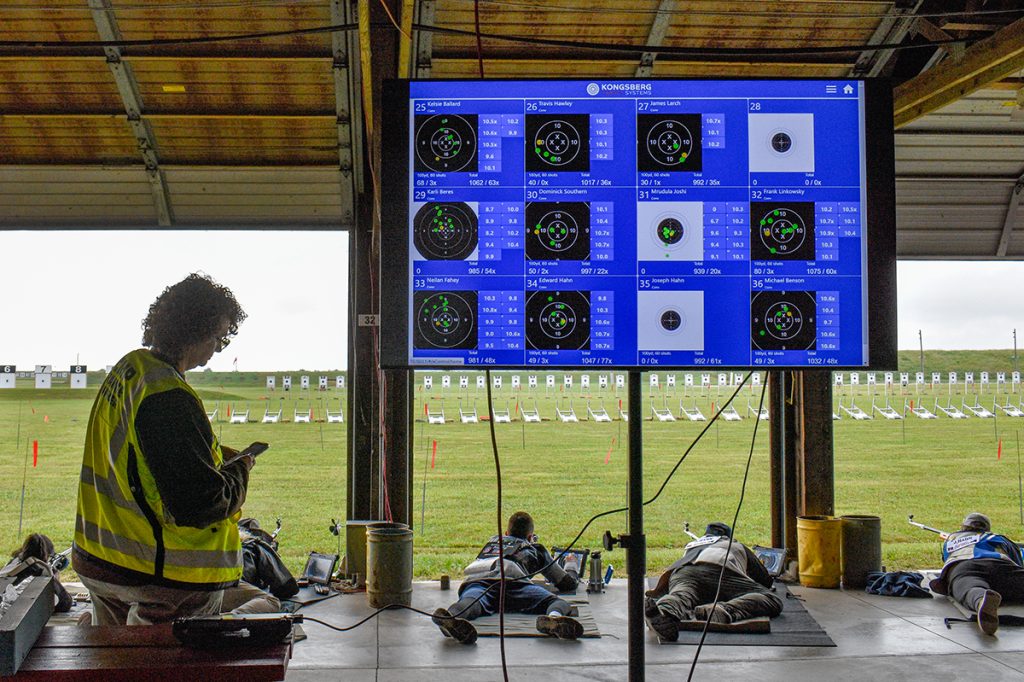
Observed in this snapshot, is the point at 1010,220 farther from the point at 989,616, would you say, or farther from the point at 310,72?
the point at 310,72

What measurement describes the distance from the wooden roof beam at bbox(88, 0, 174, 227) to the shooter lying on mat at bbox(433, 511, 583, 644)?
384 centimetres

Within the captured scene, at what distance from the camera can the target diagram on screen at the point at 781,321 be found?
2438mm

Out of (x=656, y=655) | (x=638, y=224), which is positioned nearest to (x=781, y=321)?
(x=638, y=224)

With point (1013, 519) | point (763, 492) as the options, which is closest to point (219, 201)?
point (1013, 519)

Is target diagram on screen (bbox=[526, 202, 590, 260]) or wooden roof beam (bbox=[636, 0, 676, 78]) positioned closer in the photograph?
target diagram on screen (bbox=[526, 202, 590, 260])

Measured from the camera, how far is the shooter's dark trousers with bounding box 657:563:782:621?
572cm

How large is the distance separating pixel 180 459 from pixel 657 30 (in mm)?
5093

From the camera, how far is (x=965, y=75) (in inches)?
240

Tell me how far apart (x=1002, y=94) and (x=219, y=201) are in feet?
20.9

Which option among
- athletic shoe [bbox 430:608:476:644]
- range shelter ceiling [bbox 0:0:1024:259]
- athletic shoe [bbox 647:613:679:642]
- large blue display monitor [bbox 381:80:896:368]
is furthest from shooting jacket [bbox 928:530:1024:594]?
large blue display monitor [bbox 381:80:896:368]

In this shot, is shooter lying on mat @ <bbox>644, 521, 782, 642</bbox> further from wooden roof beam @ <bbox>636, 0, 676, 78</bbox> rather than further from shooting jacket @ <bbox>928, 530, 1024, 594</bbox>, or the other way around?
wooden roof beam @ <bbox>636, 0, 676, 78</bbox>

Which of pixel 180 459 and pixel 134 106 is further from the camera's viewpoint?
pixel 134 106

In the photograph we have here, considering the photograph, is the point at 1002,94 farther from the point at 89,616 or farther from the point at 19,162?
the point at 19,162

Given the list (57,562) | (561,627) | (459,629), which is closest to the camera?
(459,629)
